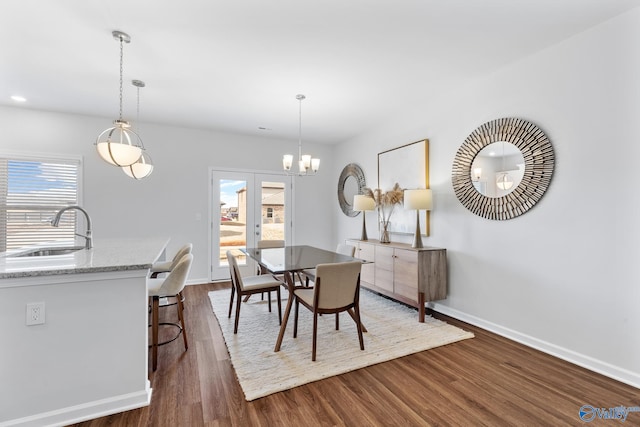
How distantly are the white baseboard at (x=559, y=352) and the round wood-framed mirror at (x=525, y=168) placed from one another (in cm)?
114

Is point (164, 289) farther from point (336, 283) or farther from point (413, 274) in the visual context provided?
point (413, 274)

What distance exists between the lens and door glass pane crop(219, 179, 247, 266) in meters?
5.22

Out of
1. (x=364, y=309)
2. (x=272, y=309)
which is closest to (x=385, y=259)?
(x=364, y=309)

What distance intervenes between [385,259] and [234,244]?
2863 millimetres

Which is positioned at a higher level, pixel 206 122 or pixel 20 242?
pixel 206 122

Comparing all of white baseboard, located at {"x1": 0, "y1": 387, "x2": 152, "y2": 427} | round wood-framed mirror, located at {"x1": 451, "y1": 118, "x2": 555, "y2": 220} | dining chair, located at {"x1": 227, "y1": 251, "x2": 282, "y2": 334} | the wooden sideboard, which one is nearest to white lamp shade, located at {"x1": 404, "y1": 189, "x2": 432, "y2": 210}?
round wood-framed mirror, located at {"x1": 451, "y1": 118, "x2": 555, "y2": 220}

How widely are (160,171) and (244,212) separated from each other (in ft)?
5.02

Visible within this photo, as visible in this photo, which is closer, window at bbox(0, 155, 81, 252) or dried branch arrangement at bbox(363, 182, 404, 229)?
window at bbox(0, 155, 81, 252)

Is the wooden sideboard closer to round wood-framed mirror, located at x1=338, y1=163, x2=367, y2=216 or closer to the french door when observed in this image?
round wood-framed mirror, located at x1=338, y1=163, x2=367, y2=216

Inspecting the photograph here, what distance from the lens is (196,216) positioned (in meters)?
5.03

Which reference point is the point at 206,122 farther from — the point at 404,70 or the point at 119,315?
the point at 119,315

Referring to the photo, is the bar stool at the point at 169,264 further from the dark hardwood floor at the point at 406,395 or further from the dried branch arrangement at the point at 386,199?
the dried branch arrangement at the point at 386,199

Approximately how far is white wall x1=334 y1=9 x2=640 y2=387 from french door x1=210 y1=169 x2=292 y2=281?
340 cm

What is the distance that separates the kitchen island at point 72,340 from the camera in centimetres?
162
